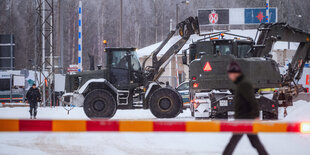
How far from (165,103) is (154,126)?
11115 millimetres

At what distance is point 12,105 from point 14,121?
26.9 metres

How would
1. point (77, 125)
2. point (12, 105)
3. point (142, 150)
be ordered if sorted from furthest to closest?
1. point (12, 105)
2. point (142, 150)
3. point (77, 125)

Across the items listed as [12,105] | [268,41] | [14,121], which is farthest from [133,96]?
[12,105]

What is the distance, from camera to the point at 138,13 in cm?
8200

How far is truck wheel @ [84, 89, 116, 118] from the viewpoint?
17.0 metres

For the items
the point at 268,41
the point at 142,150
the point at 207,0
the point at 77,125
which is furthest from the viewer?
the point at 207,0

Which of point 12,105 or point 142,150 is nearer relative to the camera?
point 142,150

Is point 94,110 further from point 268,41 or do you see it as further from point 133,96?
point 268,41

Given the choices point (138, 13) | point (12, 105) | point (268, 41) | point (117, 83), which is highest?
point (138, 13)

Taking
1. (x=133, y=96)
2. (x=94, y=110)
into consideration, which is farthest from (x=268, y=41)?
(x=94, y=110)

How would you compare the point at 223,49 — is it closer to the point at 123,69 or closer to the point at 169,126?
the point at 123,69

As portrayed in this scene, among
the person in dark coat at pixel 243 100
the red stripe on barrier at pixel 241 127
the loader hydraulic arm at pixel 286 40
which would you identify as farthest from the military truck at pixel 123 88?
the red stripe on barrier at pixel 241 127

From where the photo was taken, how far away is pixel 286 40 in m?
16.5

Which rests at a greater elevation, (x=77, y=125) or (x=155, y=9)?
(x=155, y=9)
